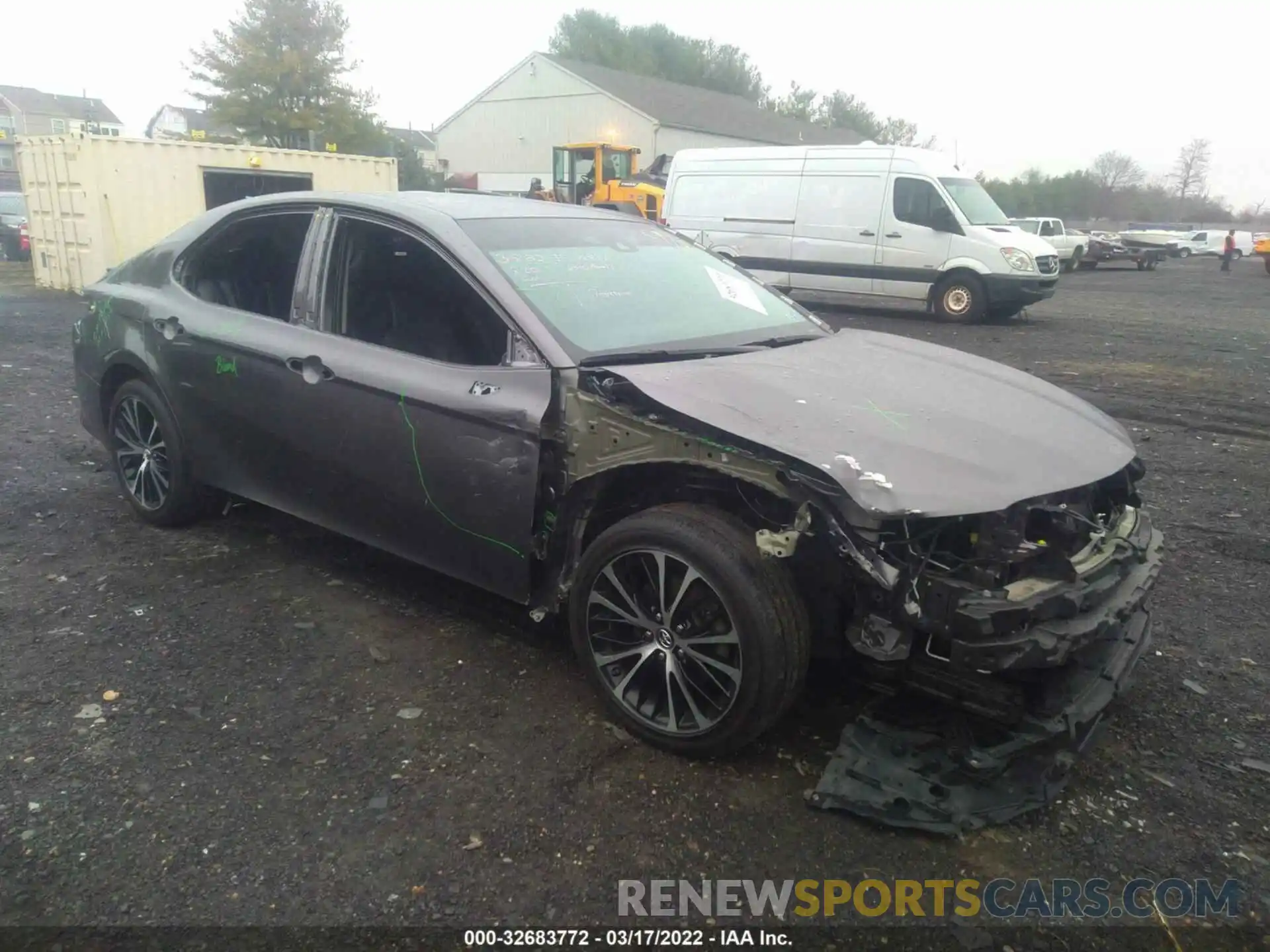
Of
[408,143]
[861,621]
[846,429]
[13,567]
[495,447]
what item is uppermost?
[408,143]

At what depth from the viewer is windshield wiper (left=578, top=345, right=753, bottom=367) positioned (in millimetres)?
3088

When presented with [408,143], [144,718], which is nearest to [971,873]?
[144,718]

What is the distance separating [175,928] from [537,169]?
42.7 metres

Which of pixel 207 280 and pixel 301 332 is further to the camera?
pixel 207 280

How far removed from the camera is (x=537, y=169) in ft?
138

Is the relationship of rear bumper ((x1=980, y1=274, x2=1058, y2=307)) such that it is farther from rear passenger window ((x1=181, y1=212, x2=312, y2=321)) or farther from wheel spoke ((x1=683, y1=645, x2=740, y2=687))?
wheel spoke ((x1=683, y1=645, x2=740, y2=687))

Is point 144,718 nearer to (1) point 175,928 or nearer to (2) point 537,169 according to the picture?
(1) point 175,928

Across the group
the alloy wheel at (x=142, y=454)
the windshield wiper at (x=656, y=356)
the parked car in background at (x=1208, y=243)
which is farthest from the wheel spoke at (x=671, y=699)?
the parked car in background at (x=1208, y=243)

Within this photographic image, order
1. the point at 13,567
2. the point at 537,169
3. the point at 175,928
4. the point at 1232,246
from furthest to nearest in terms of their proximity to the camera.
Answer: the point at 537,169, the point at 1232,246, the point at 13,567, the point at 175,928

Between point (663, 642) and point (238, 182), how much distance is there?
14250 millimetres

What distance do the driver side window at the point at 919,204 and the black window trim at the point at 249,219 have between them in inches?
441

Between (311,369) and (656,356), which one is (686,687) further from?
(311,369)

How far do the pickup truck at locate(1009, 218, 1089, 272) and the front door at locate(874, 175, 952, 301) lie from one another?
1699 centimetres

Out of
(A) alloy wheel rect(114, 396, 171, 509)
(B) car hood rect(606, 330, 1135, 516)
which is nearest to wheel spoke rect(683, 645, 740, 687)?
(B) car hood rect(606, 330, 1135, 516)
